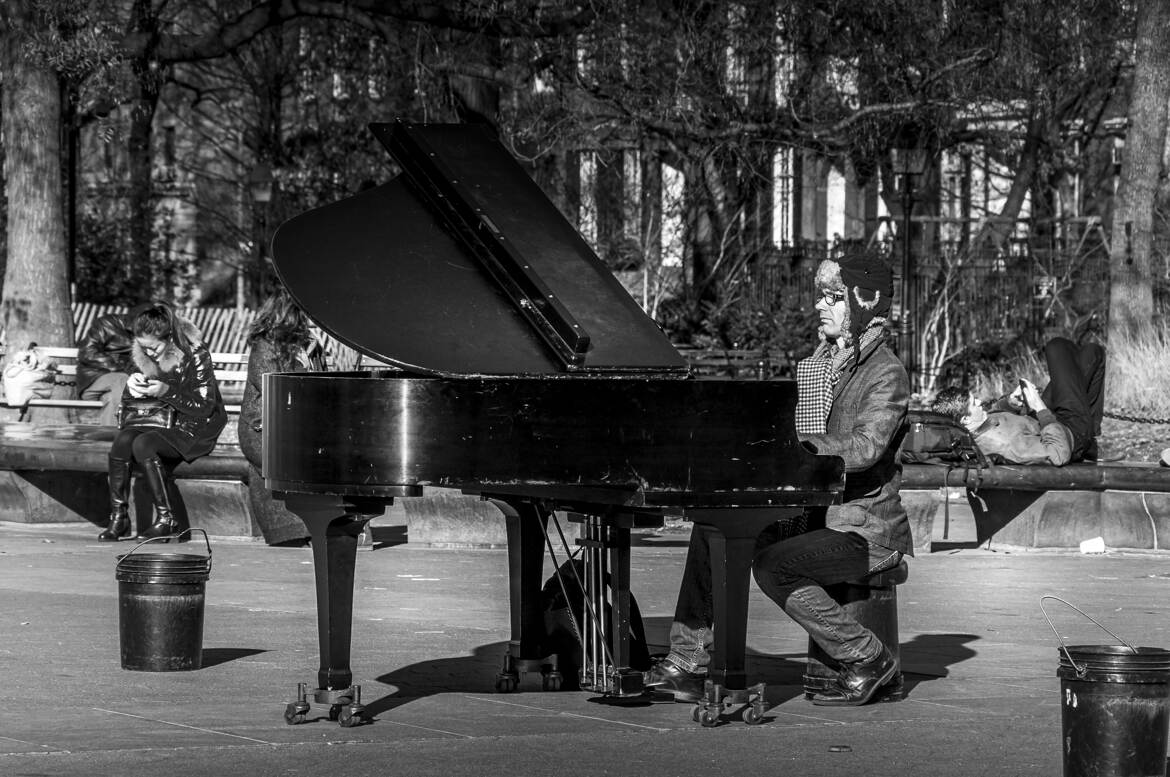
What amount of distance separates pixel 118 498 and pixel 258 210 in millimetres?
23040

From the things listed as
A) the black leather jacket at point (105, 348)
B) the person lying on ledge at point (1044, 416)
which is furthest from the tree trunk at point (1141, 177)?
the black leather jacket at point (105, 348)

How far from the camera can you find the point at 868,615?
821 cm

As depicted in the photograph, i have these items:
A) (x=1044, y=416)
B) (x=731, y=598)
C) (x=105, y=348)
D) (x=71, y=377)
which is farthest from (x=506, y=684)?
(x=71, y=377)

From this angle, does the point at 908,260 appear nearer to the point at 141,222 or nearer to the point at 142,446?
the point at 142,446

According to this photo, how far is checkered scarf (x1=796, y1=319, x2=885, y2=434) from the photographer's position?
8.17 metres

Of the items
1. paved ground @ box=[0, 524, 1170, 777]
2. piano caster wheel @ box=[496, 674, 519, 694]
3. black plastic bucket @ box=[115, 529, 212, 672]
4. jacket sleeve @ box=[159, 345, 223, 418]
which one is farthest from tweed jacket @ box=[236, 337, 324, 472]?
piano caster wheel @ box=[496, 674, 519, 694]

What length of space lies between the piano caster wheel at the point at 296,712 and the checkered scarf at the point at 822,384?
2.29 m

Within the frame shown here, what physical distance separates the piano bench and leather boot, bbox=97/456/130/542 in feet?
24.9

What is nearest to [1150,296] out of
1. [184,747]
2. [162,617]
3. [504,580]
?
[504,580]

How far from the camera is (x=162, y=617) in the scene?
28.5 feet

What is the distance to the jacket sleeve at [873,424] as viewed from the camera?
785 centimetres

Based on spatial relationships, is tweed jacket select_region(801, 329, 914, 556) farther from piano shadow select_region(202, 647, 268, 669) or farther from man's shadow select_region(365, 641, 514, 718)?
piano shadow select_region(202, 647, 268, 669)

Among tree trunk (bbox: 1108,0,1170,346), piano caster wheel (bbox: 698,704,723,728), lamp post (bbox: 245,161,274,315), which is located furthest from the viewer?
lamp post (bbox: 245,161,274,315)

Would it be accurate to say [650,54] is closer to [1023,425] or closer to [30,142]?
[30,142]
